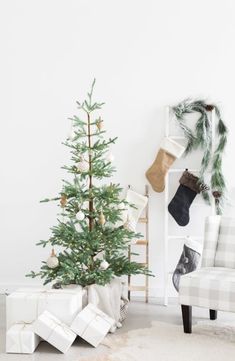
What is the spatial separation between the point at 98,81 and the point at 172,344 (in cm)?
256

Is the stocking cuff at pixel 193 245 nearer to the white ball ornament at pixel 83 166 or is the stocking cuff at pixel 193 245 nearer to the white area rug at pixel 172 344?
the white area rug at pixel 172 344

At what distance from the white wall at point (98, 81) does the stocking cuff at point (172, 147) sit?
23cm

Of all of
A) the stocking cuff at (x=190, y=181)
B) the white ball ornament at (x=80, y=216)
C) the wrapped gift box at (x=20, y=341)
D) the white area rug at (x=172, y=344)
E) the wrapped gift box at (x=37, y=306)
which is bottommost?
the white area rug at (x=172, y=344)

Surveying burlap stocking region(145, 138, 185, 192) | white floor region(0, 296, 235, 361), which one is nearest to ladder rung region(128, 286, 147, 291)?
white floor region(0, 296, 235, 361)

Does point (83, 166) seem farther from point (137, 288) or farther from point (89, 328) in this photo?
point (137, 288)

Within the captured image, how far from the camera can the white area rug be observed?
3.35m

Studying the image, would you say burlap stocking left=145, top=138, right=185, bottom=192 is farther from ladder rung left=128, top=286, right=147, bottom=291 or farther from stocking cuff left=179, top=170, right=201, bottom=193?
ladder rung left=128, top=286, right=147, bottom=291

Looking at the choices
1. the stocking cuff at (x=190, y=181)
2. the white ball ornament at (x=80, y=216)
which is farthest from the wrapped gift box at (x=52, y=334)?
the stocking cuff at (x=190, y=181)

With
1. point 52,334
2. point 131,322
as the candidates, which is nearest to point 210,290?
point 131,322

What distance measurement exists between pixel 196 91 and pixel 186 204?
1035mm

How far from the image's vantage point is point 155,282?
5.04 meters

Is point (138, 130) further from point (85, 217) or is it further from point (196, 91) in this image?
point (85, 217)

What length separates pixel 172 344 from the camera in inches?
141

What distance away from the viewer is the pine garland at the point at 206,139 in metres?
4.79
